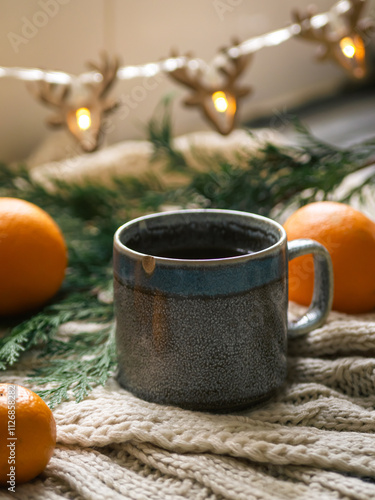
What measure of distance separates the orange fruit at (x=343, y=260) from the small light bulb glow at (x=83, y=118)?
0.33m

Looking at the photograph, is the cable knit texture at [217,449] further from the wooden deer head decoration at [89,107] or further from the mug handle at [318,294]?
the wooden deer head decoration at [89,107]

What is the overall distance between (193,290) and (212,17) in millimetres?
1200

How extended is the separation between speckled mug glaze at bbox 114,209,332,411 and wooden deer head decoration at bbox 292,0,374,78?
0.53 metres

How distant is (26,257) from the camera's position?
1.93 ft

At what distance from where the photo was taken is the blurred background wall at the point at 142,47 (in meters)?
1.17

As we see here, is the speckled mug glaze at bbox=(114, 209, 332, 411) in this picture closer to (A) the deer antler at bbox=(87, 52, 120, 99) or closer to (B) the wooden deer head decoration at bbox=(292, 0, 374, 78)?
(A) the deer antler at bbox=(87, 52, 120, 99)

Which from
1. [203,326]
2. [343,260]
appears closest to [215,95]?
[343,260]

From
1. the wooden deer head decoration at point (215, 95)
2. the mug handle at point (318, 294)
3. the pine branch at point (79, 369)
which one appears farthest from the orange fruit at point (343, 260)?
the wooden deer head decoration at point (215, 95)

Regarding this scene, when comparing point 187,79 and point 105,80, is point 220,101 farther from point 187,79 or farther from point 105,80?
point 105,80

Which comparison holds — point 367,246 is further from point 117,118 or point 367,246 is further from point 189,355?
point 117,118

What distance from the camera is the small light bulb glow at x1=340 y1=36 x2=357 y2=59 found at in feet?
3.02

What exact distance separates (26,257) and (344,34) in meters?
0.60

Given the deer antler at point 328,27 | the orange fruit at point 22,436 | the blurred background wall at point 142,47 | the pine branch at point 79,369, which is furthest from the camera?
the blurred background wall at point 142,47

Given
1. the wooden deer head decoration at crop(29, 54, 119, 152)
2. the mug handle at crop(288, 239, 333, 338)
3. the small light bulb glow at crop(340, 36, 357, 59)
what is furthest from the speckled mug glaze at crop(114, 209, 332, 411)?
the small light bulb glow at crop(340, 36, 357, 59)
